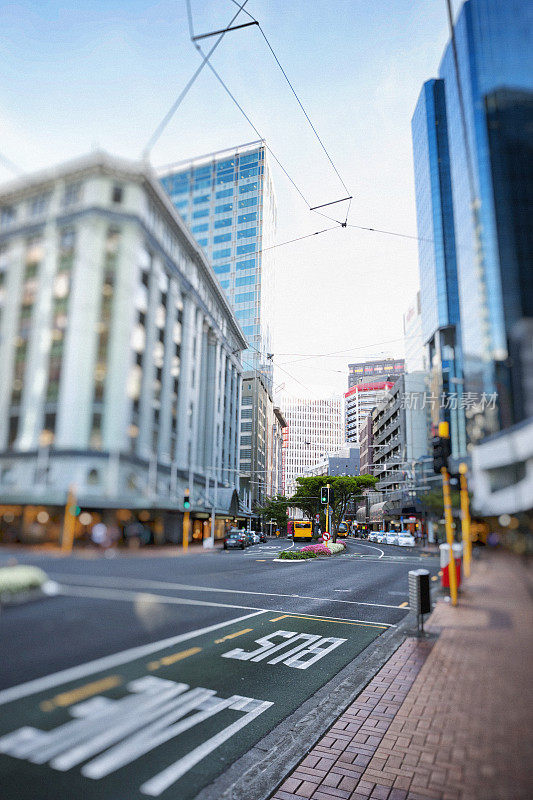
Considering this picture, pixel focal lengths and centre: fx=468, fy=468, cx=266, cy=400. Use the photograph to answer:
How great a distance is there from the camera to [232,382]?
1775 mm

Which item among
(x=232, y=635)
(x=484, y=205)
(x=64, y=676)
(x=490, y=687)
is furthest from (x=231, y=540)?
(x=232, y=635)

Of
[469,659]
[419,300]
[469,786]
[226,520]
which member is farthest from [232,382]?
[469,786]

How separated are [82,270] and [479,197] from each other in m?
0.87

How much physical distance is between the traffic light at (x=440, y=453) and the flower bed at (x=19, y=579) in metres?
0.98

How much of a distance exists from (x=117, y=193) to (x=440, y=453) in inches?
40.4

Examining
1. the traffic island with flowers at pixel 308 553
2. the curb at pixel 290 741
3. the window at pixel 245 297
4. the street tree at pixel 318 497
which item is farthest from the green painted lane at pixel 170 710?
the street tree at pixel 318 497

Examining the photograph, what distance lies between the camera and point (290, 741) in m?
4.45

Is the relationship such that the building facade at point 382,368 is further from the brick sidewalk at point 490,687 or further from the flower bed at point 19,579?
the flower bed at point 19,579

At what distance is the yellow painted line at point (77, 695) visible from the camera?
42.3 inches

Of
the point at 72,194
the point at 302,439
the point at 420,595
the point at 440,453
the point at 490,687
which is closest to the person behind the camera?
the point at 490,687

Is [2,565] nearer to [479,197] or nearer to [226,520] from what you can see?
[226,520]

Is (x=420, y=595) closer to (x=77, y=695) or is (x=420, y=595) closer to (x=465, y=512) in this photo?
(x=465, y=512)

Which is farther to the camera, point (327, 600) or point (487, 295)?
point (327, 600)

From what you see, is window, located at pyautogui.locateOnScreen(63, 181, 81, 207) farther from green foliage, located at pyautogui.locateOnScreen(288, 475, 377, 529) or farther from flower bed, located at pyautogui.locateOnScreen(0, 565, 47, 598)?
green foliage, located at pyautogui.locateOnScreen(288, 475, 377, 529)
